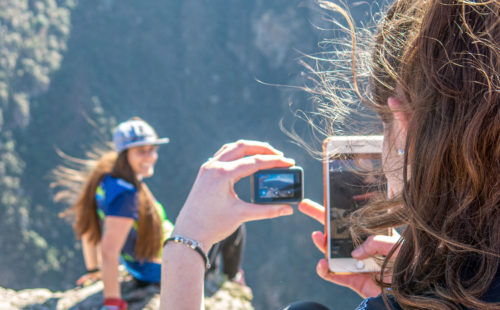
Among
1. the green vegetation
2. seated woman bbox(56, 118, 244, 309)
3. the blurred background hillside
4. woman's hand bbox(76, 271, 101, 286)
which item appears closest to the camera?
seated woman bbox(56, 118, 244, 309)

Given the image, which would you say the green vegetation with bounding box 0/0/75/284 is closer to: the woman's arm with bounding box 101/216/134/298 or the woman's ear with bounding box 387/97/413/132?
the woman's arm with bounding box 101/216/134/298

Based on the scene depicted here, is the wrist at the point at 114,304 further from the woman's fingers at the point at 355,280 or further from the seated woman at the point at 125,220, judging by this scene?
the woman's fingers at the point at 355,280

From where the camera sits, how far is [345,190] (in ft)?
3.57

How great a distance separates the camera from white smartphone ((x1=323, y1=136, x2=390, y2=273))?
3.42 ft

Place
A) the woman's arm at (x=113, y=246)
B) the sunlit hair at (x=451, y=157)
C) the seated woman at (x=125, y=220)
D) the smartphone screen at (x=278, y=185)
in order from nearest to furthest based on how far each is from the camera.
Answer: the sunlit hair at (x=451, y=157)
the smartphone screen at (x=278, y=185)
the woman's arm at (x=113, y=246)
the seated woman at (x=125, y=220)

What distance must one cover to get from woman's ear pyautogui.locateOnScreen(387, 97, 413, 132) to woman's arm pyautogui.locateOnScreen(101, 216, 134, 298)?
1.98 meters

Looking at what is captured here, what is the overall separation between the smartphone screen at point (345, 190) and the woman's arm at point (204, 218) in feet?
0.91

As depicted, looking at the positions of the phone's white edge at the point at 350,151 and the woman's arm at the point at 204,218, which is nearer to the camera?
the woman's arm at the point at 204,218

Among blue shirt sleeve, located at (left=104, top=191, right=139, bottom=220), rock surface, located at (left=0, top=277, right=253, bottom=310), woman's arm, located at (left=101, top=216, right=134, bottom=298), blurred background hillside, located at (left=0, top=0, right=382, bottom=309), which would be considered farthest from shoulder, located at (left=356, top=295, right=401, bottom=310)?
blurred background hillside, located at (left=0, top=0, right=382, bottom=309)

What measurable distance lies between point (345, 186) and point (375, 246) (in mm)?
171

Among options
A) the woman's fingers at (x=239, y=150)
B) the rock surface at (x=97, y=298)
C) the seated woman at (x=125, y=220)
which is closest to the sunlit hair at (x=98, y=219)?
the seated woman at (x=125, y=220)

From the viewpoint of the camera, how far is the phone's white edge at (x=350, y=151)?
103 cm

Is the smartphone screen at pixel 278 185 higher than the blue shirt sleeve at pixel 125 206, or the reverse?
the smartphone screen at pixel 278 185

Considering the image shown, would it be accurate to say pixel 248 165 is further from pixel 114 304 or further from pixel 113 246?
pixel 113 246
